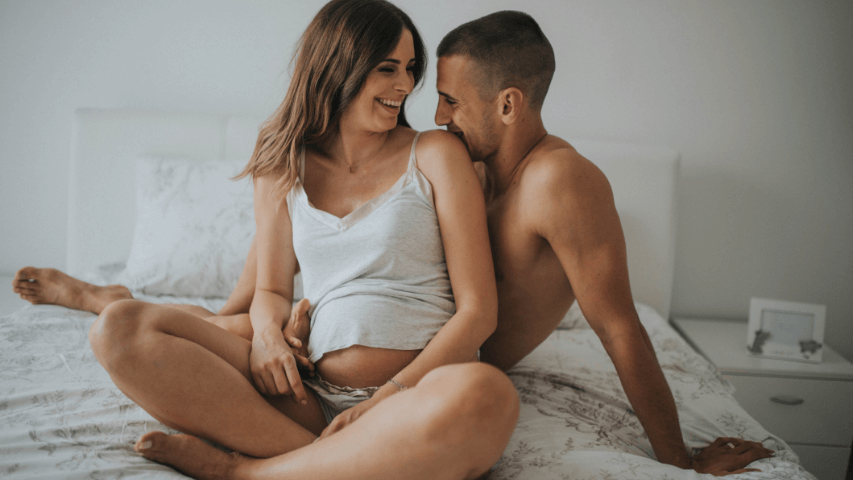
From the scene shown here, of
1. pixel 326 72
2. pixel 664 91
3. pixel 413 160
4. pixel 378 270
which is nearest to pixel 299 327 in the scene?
pixel 378 270

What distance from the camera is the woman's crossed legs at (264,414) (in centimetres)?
79

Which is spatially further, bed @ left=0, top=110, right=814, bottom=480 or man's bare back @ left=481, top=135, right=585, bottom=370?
man's bare back @ left=481, top=135, right=585, bottom=370

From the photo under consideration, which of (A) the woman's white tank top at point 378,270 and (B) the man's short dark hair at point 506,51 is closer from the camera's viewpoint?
(A) the woman's white tank top at point 378,270

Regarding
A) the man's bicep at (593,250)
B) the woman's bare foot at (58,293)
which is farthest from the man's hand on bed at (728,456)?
the woman's bare foot at (58,293)

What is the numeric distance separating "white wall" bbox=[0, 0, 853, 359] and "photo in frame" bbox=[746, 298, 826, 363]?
1.26ft

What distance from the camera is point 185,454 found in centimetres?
90

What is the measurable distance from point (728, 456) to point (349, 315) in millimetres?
778

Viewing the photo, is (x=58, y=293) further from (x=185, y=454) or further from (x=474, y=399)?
(x=474, y=399)

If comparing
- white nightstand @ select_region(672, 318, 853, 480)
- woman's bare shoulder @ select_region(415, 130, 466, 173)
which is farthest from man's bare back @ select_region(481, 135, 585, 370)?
white nightstand @ select_region(672, 318, 853, 480)

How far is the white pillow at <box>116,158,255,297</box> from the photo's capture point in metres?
1.80

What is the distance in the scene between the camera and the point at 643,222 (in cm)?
199

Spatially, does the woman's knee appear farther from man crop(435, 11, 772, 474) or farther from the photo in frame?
the photo in frame

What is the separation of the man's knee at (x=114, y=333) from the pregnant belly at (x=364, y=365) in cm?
34

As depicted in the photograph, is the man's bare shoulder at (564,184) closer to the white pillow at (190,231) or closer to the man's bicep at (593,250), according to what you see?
the man's bicep at (593,250)
